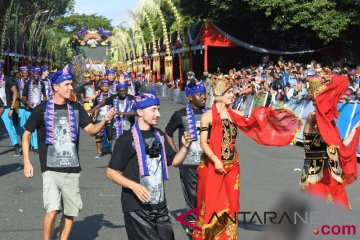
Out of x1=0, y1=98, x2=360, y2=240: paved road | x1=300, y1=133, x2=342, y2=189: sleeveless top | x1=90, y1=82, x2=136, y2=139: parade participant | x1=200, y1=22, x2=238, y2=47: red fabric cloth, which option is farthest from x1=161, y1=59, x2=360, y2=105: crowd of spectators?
x1=300, y1=133, x2=342, y2=189: sleeveless top

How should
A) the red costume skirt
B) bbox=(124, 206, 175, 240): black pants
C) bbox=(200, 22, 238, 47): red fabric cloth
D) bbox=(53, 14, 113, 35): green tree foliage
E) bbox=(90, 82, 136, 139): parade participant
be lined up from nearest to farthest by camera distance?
bbox=(124, 206, 175, 240): black pants, the red costume skirt, bbox=(90, 82, 136, 139): parade participant, bbox=(200, 22, 238, 47): red fabric cloth, bbox=(53, 14, 113, 35): green tree foliage

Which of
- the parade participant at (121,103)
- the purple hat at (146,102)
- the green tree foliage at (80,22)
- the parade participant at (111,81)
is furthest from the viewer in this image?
the green tree foliage at (80,22)

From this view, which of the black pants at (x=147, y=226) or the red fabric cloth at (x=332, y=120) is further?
the red fabric cloth at (x=332, y=120)

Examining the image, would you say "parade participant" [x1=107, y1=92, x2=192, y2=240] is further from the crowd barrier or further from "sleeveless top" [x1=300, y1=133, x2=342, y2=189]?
the crowd barrier

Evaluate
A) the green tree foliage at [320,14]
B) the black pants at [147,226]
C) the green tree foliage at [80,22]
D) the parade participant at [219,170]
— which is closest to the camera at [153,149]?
the black pants at [147,226]

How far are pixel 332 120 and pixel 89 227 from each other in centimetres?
320

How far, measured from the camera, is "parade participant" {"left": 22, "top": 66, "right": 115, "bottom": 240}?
265 inches

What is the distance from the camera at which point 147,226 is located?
5.47 m

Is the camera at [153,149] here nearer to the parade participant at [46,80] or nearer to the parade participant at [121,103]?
the parade participant at [121,103]

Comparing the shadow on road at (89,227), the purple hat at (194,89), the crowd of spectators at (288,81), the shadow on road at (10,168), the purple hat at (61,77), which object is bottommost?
the shadow on road at (10,168)

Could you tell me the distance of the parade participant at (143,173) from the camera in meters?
5.49

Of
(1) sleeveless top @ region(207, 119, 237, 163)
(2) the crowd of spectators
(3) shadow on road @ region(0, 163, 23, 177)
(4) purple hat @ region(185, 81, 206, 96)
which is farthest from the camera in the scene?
(2) the crowd of spectators

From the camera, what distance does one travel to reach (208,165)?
267 inches

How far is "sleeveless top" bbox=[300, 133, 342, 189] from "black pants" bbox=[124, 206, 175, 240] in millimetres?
2062
